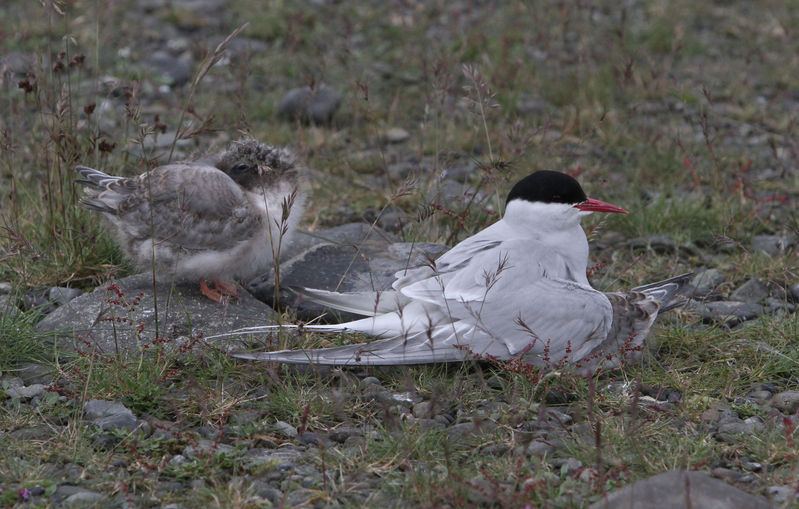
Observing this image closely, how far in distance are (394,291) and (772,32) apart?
5540mm

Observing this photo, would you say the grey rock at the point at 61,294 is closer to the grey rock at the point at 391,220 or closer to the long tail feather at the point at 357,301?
the long tail feather at the point at 357,301

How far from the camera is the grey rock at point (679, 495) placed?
104 inches

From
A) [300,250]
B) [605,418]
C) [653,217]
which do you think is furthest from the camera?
[653,217]

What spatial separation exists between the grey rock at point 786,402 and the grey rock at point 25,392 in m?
2.68

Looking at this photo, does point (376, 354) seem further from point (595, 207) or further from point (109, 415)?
point (595, 207)

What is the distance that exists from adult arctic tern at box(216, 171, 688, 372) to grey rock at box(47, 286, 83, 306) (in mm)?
955

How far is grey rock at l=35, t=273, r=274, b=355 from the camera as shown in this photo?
3795 millimetres

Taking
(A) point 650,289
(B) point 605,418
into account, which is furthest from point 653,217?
(B) point 605,418

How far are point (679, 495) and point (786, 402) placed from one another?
110cm

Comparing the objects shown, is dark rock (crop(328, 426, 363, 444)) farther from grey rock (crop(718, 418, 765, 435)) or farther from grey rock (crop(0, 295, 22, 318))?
grey rock (crop(0, 295, 22, 318))

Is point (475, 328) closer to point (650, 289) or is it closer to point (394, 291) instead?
point (394, 291)

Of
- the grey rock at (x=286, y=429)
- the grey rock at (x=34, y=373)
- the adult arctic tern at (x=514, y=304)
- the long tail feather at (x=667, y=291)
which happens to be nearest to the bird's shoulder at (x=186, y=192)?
the adult arctic tern at (x=514, y=304)

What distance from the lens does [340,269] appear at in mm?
4551

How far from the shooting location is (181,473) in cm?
301
